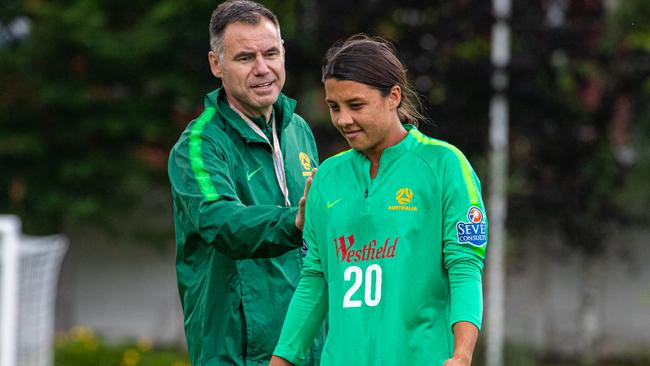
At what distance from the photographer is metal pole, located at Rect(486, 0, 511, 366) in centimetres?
1195

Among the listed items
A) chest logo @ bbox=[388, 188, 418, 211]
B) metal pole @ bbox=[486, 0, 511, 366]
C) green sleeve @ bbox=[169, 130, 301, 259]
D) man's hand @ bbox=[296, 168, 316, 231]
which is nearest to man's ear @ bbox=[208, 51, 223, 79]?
green sleeve @ bbox=[169, 130, 301, 259]

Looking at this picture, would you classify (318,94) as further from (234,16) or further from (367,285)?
(367,285)

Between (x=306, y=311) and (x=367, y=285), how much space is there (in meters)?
0.28

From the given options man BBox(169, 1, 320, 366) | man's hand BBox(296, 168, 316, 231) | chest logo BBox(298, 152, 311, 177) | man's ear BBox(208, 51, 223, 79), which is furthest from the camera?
chest logo BBox(298, 152, 311, 177)

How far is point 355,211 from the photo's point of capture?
3.54 m

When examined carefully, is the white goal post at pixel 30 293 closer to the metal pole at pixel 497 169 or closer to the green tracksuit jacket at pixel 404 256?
the metal pole at pixel 497 169

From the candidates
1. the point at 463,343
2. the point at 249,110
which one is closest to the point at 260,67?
the point at 249,110

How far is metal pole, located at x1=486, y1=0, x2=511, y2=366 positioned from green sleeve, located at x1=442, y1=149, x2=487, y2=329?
858 cm

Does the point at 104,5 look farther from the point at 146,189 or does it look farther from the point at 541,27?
the point at 541,27

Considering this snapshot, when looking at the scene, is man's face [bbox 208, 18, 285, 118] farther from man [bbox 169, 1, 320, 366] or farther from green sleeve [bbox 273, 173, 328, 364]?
green sleeve [bbox 273, 173, 328, 364]

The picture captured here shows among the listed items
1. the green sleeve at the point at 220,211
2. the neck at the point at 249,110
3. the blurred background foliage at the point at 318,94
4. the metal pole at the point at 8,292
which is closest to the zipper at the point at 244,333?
the green sleeve at the point at 220,211

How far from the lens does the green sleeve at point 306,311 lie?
3.66 metres

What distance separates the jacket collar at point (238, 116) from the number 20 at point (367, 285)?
1035mm

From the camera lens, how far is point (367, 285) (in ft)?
11.4
